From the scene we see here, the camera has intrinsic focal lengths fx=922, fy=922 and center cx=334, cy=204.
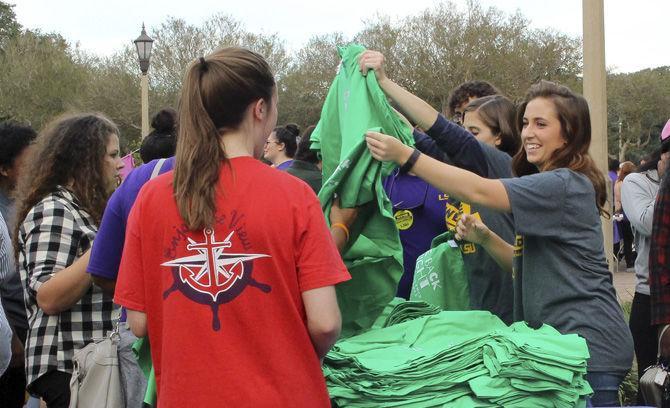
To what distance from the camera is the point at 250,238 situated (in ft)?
7.80

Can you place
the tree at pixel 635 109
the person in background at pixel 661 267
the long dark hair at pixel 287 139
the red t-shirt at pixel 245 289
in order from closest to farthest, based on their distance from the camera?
the red t-shirt at pixel 245 289 < the person in background at pixel 661 267 < the long dark hair at pixel 287 139 < the tree at pixel 635 109

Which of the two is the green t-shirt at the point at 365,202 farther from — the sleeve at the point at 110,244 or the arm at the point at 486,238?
the sleeve at the point at 110,244

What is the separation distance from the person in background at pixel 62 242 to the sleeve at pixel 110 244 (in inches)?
15.3

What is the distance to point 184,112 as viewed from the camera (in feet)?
8.32

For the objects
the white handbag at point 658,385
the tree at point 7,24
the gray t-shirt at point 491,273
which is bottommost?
the white handbag at point 658,385

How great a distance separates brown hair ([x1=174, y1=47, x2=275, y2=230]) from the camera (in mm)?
2426

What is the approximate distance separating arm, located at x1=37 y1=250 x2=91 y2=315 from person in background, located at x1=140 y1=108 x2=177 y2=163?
0.98 meters

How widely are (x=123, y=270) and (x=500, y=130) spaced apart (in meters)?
2.19

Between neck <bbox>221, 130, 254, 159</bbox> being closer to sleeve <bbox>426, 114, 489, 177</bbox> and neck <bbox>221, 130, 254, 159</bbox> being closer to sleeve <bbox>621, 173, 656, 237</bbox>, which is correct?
sleeve <bbox>426, 114, 489, 177</bbox>

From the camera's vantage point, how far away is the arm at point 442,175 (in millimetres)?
2893

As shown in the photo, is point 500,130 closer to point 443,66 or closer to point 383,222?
point 383,222

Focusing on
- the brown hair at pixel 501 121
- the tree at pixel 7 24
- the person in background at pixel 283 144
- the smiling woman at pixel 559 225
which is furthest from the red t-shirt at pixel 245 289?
the tree at pixel 7 24

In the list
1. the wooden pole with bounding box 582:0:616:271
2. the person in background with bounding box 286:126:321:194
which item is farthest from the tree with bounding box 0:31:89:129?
the wooden pole with bounding box 582:0:616:271

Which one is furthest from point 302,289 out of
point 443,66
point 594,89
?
point 443,66
